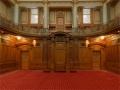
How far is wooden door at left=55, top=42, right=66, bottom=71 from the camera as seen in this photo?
44.7 feet

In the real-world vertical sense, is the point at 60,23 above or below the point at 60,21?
below

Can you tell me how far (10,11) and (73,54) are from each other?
9.34 m

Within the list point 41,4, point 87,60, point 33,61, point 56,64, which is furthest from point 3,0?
point 87,60

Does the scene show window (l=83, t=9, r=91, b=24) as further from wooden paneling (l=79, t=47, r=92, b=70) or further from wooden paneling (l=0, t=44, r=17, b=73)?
wooden paneling (l=0, t=44, r=17, b=73)

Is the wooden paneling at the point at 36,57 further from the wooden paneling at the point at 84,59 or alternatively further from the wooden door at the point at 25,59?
the wooden paneling at the point at 84,59

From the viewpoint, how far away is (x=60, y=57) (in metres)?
13.8

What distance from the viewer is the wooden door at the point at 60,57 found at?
44.7ft

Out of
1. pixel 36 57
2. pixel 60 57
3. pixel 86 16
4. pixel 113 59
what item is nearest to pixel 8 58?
pixel 36 57

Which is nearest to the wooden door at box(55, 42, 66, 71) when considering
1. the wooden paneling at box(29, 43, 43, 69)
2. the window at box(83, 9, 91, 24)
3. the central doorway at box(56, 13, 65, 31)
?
the wooden paneling at box(29, 43, 43, 69)

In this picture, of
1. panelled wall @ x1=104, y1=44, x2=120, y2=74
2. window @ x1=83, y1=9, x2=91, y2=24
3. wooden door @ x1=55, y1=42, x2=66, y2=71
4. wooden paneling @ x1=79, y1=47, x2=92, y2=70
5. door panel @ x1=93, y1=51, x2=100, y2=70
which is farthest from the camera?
window @ x1=83, y1=9, x2=91, y2=24

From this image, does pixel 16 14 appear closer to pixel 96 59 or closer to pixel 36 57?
pixel 36 57

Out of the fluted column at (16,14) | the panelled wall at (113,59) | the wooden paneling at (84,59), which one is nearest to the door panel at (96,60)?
the wooden paneling at (84,59)

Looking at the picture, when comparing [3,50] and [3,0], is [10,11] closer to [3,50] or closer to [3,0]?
[3,0]

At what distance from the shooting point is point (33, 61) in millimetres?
15703
